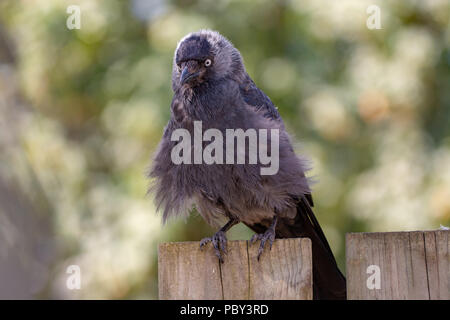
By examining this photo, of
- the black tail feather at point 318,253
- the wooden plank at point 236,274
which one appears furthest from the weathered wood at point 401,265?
the black tail feather at point 318,253

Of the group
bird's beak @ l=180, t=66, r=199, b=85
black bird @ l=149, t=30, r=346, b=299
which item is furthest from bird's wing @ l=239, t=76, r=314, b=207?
bird's beak @ l=180, t=66, r=199, b=85

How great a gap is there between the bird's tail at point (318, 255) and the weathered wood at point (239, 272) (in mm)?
806

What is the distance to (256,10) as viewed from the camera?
705cm

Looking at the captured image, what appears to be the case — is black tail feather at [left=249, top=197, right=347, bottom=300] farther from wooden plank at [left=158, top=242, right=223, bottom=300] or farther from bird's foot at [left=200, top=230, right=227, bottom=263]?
wooden plank at [left=158, top=242, right=223, bottom=300]

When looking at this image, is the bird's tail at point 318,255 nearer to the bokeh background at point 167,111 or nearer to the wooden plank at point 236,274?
the wooden plank at point 236,274

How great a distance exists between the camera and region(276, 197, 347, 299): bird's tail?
343 cm

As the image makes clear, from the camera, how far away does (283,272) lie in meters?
2.66

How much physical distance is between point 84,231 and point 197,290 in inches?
171

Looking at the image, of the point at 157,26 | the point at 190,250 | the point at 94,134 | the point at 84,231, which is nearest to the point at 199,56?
the point at 190,250

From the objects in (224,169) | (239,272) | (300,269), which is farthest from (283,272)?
(224,169)

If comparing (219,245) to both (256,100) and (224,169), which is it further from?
(256,100)

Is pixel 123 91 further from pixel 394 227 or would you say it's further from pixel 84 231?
pixel 394 227

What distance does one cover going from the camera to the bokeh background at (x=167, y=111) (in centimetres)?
641
